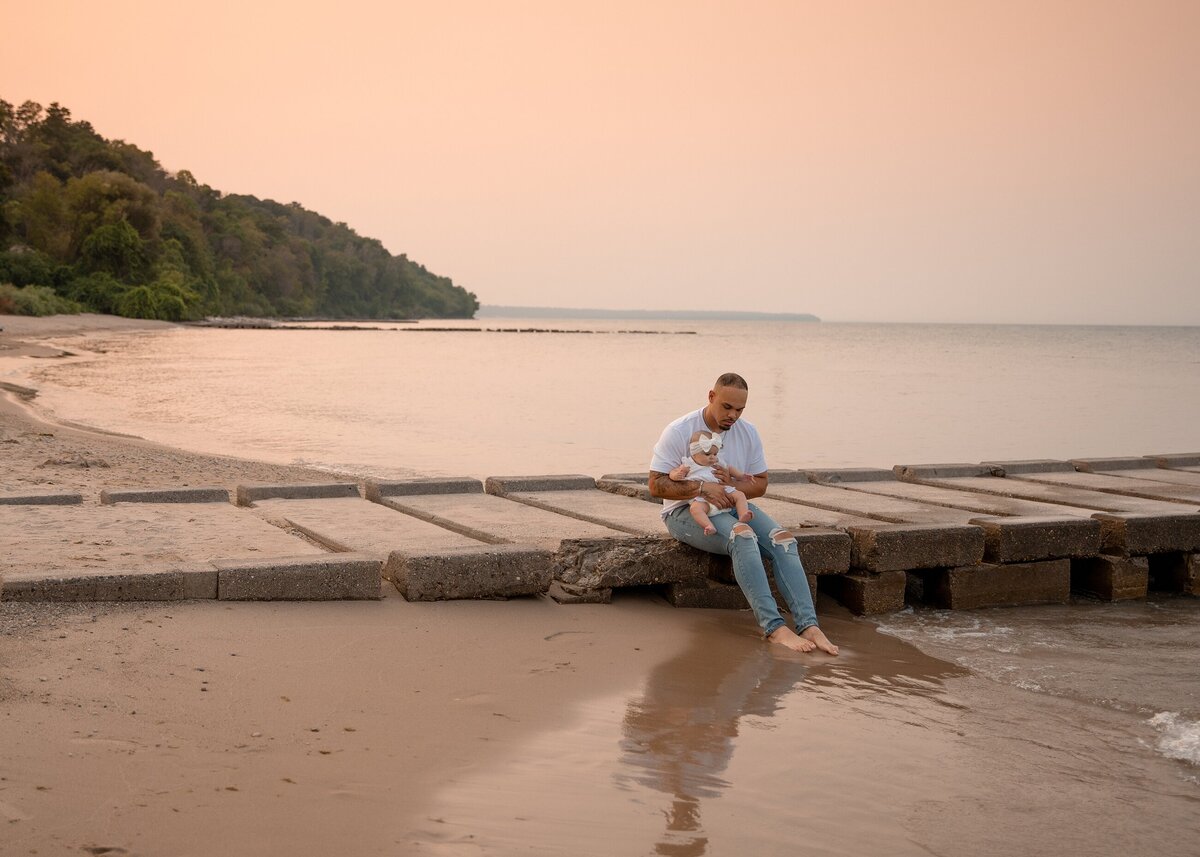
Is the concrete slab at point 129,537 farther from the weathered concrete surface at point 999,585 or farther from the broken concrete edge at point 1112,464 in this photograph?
the broken concrete edge at point 1112,464

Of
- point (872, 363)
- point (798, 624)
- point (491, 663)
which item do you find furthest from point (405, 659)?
point (872, 363)

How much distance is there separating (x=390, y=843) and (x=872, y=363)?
69.2m

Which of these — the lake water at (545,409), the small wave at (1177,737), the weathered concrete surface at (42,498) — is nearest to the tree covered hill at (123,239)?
the lake water at (545,409)

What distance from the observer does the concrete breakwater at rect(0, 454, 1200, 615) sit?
264 inches

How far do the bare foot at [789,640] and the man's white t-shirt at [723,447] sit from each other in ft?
3.77

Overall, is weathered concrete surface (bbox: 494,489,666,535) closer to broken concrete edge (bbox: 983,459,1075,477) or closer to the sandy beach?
the sandy beach

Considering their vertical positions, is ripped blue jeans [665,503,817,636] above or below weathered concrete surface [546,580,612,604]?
above

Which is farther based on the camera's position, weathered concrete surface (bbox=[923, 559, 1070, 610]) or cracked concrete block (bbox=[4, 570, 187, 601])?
weathered concrete surface (bbox=[923, 559, 1070, 610])

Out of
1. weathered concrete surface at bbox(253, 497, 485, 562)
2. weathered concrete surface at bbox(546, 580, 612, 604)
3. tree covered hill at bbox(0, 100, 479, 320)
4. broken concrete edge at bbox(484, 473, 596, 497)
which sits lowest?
weathered concrete surface at bbox(546, 580, 612, 604)

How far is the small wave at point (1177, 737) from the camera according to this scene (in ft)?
17.6

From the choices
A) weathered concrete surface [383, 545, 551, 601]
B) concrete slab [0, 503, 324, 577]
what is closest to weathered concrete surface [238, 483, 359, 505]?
concrete slab [0, 503, 324, 577]

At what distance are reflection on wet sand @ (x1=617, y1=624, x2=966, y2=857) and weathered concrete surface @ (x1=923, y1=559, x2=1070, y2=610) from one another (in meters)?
1.14

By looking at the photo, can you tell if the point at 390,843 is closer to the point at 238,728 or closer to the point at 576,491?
the point at 238,728

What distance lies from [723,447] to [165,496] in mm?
4694
